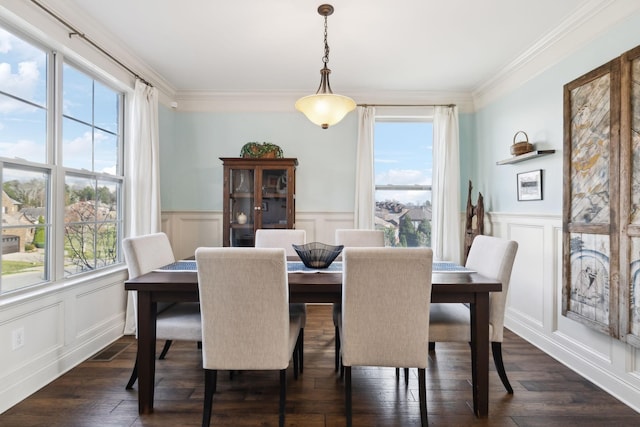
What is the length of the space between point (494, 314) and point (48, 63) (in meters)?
3.26

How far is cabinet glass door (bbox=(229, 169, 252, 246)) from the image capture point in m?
3.51

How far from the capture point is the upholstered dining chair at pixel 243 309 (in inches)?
57.8

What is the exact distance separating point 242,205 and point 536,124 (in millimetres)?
2862

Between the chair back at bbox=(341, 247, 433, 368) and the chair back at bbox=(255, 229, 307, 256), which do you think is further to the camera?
the chair back at bbox=(255, 229, 307, 256)

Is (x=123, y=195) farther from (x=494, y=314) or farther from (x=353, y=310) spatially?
(x=494, y=314)

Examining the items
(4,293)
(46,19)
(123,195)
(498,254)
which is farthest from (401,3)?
(4,293)

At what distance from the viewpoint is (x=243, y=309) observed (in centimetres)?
152

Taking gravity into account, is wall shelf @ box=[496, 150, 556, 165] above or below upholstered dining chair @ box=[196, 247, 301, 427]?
above

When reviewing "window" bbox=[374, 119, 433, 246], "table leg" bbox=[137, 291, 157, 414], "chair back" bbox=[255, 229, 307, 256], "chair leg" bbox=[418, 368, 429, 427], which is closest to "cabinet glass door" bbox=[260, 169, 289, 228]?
"chair back" bbox=[255, 229, 307, 256]

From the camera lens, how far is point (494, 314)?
187 centimetres

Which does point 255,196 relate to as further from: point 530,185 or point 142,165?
point 530,185

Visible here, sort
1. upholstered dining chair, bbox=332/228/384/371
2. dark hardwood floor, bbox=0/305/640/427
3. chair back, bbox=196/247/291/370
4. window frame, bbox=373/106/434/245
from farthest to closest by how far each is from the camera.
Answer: window frame, bbox=373/106/434/245 < upholstered dining chair, bbox=332/228/384/371 < dark hardwood floor, bbox=0/305/640/427 < chair back, bbox=196/247/291/370

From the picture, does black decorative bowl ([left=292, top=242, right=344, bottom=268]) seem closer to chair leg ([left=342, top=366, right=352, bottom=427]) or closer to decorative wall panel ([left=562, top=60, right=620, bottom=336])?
chair leg ([left=342, top=366, right=352, bottom=427])

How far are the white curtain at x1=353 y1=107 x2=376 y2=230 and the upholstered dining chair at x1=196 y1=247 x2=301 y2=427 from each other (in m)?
2.26
